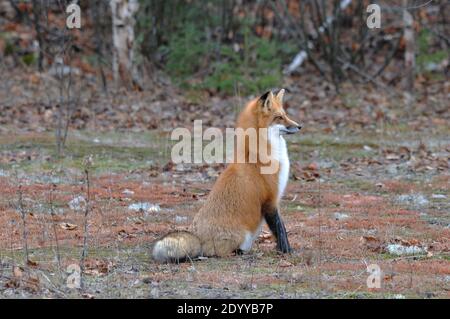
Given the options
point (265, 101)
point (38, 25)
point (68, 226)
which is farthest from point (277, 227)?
point (38, 25)

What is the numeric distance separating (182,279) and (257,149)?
1.91 m

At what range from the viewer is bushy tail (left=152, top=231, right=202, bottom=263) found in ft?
28.2

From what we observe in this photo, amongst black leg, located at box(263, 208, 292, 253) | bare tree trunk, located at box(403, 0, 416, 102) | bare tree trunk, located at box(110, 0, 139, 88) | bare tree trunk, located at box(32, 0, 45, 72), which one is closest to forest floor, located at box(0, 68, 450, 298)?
black leg, located at box(263, 208, 292, 253)

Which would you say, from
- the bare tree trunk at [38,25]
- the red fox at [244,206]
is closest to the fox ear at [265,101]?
the red fox at [244,206]

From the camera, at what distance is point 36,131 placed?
1877 centimetres

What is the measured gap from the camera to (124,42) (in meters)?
23.0

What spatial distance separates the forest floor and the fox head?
138 centimetres

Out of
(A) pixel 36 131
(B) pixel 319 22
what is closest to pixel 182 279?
(A) pixel 36 131

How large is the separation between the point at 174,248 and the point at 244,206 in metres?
0.91

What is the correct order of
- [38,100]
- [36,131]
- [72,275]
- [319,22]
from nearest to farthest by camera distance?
[72,275] → [36,131] → [38,100] → [319,22]

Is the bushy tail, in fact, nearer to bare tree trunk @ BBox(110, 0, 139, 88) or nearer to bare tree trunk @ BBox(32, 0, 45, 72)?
bare tree trunk @ BBox(110, 0, 139, 88)

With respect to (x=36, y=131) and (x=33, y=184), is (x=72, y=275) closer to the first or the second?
(x=33, y=184)

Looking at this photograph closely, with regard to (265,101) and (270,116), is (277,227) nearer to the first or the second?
(270,116)

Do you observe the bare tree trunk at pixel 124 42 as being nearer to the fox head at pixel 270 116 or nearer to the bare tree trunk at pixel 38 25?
the bare tree trunk at pixel 38 25
